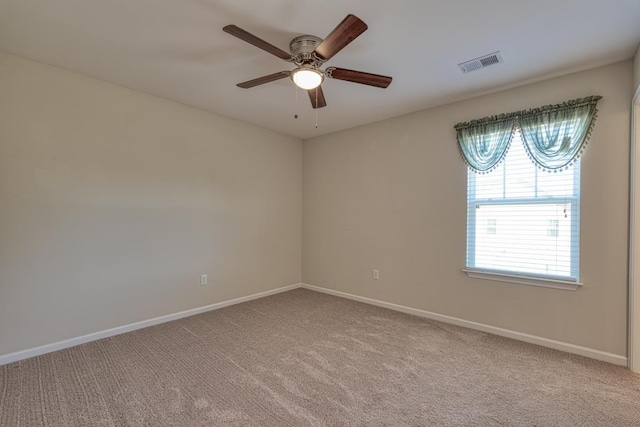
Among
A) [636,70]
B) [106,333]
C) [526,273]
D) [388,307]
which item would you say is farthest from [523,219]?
[106,333]

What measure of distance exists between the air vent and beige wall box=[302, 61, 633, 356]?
65 cm

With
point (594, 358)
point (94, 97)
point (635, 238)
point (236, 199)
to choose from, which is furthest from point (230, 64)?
point (594, 358)

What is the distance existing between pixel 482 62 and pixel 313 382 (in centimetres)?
288

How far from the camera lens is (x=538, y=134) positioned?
105 inches

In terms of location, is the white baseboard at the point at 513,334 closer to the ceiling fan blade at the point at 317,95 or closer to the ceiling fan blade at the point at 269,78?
A: the ceiling fan blade at the point at 317,95

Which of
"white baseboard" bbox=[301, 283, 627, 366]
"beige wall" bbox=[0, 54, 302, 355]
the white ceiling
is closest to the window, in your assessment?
"white baseboard" bbox=[301, 283, 627, 366]

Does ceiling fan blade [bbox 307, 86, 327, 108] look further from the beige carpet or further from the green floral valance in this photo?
the beige carpet

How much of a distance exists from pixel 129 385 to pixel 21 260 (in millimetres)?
1435

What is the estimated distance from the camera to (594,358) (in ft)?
8.02

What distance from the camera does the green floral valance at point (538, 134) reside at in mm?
2486

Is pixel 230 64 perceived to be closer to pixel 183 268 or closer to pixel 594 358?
pixel 183 268

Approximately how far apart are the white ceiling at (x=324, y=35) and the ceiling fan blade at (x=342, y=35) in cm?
24

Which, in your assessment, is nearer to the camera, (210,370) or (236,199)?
(210,370)

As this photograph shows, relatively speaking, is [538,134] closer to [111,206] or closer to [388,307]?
[388,307]
